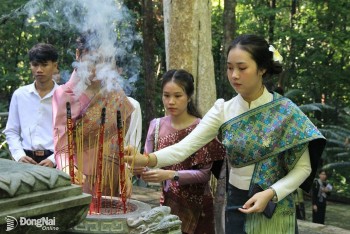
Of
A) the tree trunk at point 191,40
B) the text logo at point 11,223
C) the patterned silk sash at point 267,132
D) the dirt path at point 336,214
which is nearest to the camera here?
the text logo at point 11,223

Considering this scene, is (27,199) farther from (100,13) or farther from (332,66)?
(332,66)

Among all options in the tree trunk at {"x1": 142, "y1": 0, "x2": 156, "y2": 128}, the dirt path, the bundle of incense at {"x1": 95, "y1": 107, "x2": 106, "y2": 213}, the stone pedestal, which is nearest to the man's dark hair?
the bundle of incense at {"x1": 95, "y1": 107, "x2": 106, "y2": 213}

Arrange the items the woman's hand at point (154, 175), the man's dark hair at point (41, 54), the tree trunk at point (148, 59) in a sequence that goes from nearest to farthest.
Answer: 1. the woman's hand at point (154, 175)
2. the man's dark hair at point (41, 54)
3. the tree trunk at point (148, 59)

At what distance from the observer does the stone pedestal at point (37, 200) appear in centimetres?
159

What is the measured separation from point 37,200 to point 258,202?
83 cm

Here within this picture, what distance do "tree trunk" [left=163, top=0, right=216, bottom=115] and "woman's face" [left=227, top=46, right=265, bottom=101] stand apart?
1586 millimetres

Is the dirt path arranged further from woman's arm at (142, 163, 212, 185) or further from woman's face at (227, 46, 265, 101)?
woman's face at (227, 46, 265, 101)

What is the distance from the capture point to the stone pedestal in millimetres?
1588

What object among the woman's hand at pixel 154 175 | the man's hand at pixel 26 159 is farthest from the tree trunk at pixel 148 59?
the woman's hand at pixel 154 175

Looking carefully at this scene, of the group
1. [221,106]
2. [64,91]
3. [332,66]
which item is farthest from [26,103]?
[332,66]

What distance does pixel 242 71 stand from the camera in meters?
1.97

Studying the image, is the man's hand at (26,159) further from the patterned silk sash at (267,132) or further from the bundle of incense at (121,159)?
the patterned silk sash at (267,132)

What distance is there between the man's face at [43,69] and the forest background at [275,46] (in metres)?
3.74

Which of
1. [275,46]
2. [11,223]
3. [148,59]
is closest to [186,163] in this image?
[11,223]
